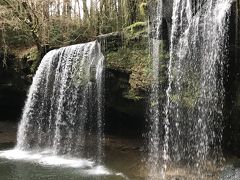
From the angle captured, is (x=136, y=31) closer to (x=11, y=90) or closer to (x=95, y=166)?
(x=95, y=166)

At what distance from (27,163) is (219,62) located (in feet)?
20.1

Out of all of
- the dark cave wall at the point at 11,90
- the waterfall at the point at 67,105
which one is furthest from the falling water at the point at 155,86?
the dark cave wall at the point at 11,90

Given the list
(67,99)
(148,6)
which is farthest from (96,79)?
(148,6)

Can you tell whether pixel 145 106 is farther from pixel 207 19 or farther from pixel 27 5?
pixel 27 5

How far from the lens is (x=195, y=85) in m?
9.01

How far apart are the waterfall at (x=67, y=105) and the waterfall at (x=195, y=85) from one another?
108 inches

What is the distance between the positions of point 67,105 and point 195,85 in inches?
208

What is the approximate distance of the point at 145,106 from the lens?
10.9m

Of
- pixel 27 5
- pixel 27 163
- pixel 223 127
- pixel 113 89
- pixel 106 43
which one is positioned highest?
pixel 27 5

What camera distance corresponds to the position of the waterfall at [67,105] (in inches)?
478

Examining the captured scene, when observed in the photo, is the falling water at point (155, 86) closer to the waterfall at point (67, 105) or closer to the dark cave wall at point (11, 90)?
the waterfall at point (67, 105)

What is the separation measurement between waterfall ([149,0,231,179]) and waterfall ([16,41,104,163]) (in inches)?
108

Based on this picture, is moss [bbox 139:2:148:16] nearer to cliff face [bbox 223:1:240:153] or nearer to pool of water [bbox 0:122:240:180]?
cliff face [bbox 223:1:240:153]

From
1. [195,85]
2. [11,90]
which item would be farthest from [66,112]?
[195,85]
